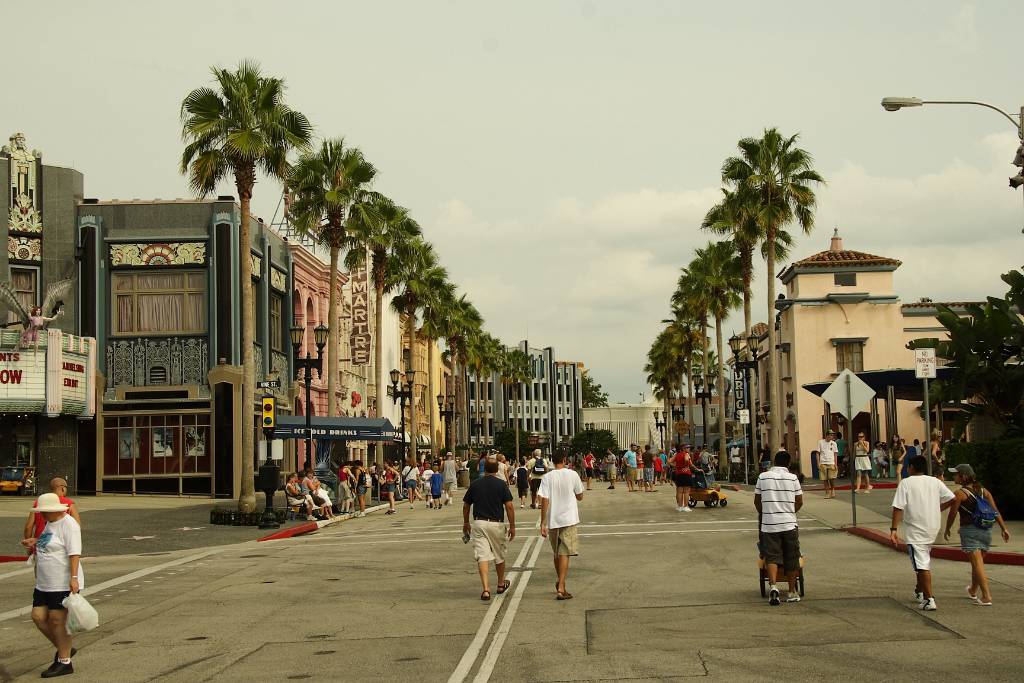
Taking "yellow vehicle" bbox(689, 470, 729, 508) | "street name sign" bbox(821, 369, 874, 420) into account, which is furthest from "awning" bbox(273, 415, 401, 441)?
"street name sign" bbox(821, 369, 874, 420)

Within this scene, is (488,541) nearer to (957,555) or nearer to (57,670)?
(57,670)

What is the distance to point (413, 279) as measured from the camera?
58406 millimetres

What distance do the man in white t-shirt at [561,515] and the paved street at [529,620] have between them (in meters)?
0.48

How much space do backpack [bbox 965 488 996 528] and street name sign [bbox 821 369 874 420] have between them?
32.6 ft

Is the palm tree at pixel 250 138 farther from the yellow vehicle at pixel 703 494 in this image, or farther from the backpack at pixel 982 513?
the backpack at pixel 982 513

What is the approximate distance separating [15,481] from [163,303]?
8134 millimetres

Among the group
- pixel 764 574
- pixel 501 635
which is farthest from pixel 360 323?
pixel 501 635

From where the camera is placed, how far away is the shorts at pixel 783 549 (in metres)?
13.7

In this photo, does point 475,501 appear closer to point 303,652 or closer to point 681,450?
point 303,652

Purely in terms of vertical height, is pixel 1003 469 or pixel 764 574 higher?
pixel 1003 469

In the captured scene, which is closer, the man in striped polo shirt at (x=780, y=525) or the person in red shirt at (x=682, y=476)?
the man in striped polo shirt at (x=780, y=525)

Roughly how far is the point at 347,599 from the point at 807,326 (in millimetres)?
51985

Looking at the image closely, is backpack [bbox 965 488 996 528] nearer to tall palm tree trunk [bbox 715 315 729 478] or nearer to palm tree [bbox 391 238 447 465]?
palm tree [bbox 391 238 447 465]

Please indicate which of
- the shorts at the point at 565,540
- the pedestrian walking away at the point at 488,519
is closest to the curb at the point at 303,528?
the pedestrian walking away at the point at 488,519
